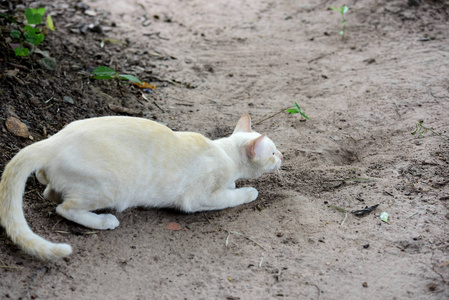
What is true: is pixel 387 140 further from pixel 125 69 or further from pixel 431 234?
pixel 125 69

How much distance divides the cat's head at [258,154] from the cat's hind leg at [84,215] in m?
1.32

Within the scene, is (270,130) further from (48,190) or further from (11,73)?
(11,73)

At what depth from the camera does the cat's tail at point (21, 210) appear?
2945 mm

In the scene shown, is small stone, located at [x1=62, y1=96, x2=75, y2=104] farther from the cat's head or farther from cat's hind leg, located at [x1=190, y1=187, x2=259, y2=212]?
cat's hind leg, located at [x1=190, y1=187, x2=259, y2=212]

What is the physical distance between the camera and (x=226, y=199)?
151 inches

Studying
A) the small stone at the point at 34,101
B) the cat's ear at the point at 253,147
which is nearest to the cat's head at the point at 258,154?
the cat's ear at the point at 253,147

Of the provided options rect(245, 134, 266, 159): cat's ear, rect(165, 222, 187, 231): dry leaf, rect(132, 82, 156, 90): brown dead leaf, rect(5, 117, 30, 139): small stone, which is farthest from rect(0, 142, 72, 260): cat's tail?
rect(132, 82, 156, 90): brown dead leaf

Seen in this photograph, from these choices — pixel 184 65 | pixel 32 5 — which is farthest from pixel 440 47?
pixel 32 5

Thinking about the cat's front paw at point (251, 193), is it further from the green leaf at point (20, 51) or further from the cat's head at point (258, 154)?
the green leaf at point (20, 51)

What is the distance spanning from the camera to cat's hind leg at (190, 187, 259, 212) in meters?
3.79

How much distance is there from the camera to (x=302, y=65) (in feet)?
21.1

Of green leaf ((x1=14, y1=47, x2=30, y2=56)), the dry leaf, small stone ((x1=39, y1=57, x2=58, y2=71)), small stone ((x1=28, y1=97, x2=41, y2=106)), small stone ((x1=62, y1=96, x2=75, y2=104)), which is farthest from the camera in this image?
small stone ((x1=39, y1=57, x2=58, y2=71))

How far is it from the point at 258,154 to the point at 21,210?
6.62ft

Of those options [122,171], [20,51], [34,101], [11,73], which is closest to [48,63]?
[20,51]
